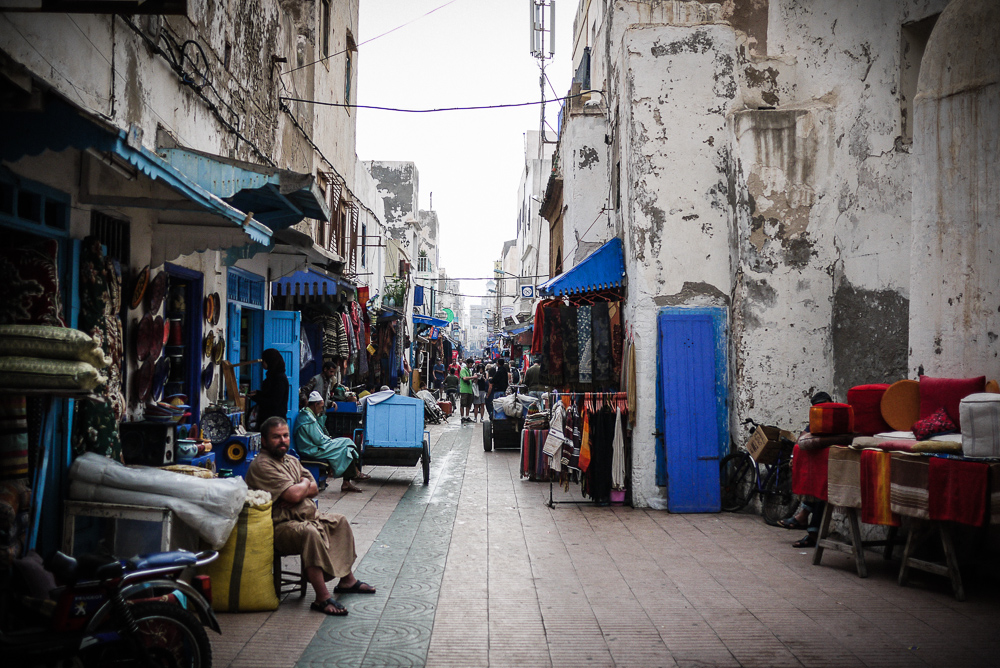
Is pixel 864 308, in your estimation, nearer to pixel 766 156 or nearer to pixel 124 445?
pixel 766 156

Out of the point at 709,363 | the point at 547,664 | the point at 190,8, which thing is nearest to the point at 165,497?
the point at 547,664

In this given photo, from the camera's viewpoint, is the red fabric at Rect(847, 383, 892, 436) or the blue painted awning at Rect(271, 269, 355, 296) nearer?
the red fabric at Rect(847, 383, 892, 436)

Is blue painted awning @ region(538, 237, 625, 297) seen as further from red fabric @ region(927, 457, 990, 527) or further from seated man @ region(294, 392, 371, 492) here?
red fabric @ region(927, 457, 990, 527)

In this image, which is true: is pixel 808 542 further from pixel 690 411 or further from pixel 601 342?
pixel 601 342

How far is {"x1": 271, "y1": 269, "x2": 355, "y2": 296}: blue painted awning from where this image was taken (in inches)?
492

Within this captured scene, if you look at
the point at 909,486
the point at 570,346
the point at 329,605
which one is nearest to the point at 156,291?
the point at 329,605

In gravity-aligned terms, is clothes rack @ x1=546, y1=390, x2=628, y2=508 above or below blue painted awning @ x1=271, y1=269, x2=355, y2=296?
below

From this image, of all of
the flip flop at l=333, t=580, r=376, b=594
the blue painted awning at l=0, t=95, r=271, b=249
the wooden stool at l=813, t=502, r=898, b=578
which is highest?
the blue painted awning at l=0, t=95, r=271, b=249

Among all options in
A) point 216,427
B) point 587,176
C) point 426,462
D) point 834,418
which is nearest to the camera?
point 834,418

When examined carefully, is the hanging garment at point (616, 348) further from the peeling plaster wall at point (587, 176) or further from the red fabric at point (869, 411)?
the red fabric at point (869, 411)

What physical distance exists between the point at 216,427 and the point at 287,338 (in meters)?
3.13

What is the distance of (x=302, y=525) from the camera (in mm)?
5875

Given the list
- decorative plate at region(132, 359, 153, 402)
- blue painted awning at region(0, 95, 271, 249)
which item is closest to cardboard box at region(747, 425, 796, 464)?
decorative plate at region(132, 359, 153, 402)

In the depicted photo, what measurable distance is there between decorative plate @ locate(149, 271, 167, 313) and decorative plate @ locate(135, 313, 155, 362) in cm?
13
